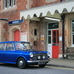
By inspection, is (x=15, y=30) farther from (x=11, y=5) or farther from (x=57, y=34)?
(x=57, y=34)

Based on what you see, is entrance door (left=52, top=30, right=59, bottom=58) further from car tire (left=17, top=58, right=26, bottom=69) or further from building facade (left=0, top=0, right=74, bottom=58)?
car tire (left=17, top=58, right=26, bottom=69)

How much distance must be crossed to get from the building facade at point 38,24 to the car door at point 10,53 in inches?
138

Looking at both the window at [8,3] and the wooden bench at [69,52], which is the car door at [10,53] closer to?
the wooden bench at [69,52]

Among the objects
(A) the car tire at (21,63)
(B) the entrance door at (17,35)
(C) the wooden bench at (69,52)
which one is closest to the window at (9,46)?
(A) the car tire at (21,63)

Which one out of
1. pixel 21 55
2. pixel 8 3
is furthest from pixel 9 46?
pixel 8 3

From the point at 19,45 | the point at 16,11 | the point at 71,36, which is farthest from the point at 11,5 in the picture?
the point at 19,45

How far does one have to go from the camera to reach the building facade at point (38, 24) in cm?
1476

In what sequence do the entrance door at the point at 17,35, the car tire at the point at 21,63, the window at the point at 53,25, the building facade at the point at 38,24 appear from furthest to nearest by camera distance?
the entrance door at the point at 17,35, the window at the point at 53,25, the building facade at the point at 38,24, the car tire at the point at 21,63

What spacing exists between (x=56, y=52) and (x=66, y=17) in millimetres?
3286

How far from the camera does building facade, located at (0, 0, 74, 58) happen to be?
14.8 m

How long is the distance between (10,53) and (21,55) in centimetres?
90

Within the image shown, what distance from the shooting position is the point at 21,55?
10.5m

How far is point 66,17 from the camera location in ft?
50.0

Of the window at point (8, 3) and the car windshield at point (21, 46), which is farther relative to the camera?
the window at point (8, 3)
